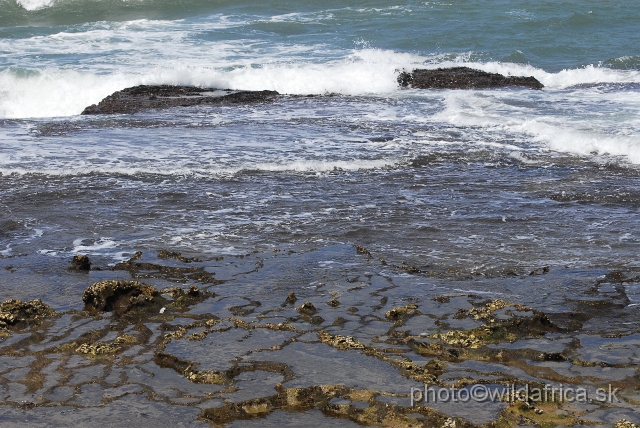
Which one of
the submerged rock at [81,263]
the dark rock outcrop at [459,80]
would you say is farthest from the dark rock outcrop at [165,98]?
the submerged rock at [81,263]

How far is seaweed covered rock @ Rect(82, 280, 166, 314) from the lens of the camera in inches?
193

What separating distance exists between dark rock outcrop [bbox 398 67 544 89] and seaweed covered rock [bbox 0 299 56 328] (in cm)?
1237

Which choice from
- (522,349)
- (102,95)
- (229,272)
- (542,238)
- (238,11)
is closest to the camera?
(522,349)

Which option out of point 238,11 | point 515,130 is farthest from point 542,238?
point 238,11

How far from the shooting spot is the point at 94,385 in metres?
3.88

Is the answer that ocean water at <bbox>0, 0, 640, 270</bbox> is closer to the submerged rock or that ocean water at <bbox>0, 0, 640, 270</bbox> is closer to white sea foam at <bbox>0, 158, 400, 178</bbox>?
white sea foam at <bbox>0, 158, 400, 178</bbox>

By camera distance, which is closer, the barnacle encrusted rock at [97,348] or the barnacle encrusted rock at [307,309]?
the barnacle encrusted rock at [97,348]

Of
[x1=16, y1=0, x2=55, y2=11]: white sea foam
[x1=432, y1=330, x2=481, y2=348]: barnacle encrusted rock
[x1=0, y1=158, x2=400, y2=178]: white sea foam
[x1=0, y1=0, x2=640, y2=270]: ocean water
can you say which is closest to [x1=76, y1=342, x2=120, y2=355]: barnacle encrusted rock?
[x1=0, y1=0, x2=640, y2=270]: ocean water

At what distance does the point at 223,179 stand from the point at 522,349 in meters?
5.13

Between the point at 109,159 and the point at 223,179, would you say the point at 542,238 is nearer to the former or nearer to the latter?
the point at 223,179

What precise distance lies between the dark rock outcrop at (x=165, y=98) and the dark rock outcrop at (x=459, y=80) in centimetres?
326

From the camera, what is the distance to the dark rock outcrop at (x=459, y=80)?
15898mm

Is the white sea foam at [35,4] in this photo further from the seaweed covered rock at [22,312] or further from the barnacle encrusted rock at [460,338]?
the barnacle encrusted rock at [460,338]

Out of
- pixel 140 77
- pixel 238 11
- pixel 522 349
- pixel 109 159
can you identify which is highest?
pixel 238 11
